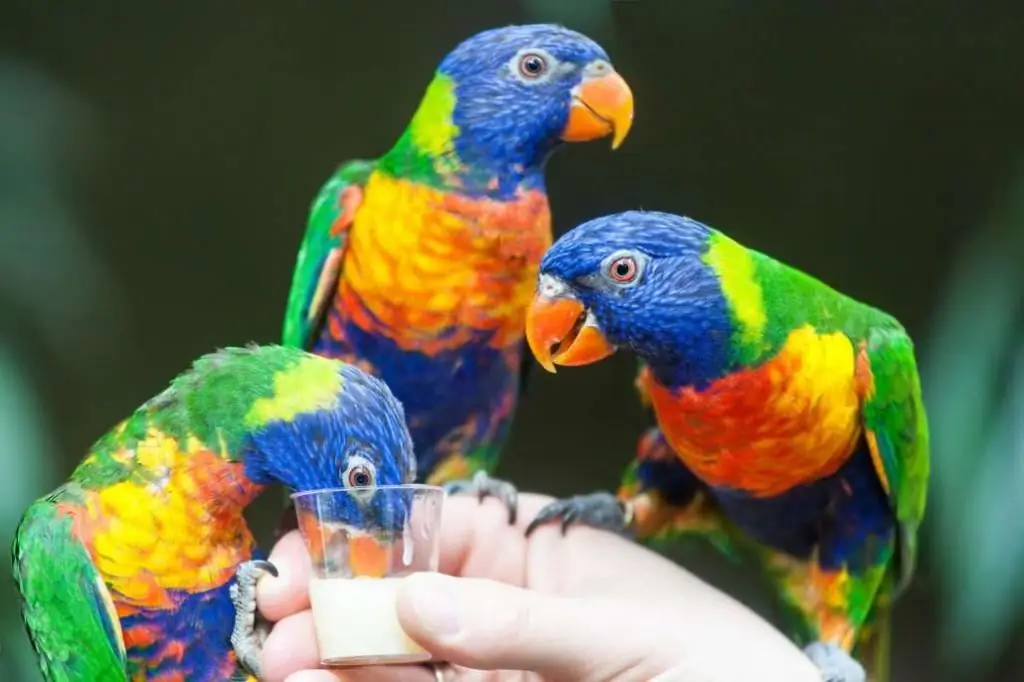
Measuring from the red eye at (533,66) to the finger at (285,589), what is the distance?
75cm

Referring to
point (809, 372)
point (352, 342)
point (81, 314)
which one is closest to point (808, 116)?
point (809, 372)

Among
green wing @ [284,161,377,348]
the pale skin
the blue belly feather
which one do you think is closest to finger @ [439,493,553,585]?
the pale skin

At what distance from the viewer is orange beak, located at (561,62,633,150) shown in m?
1.37

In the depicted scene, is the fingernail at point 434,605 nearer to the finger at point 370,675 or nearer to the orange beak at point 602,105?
the finger at point 370,675

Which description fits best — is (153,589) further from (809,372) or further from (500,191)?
(809,372)

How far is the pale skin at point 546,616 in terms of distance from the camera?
0.96m

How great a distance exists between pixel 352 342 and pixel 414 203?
23cm

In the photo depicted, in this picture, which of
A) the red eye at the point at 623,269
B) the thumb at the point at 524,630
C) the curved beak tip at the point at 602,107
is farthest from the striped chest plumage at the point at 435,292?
the thumb at the point at 524,630

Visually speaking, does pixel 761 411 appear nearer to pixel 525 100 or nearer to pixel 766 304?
pixel 766 304

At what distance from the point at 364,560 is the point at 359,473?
0.11 metres

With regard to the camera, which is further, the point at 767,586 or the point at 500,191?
the point at 767,586

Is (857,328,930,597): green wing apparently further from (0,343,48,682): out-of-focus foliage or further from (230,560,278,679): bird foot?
(0,343,48,682): out-of-focus foliage

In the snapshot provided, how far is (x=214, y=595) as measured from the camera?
3.61 feet

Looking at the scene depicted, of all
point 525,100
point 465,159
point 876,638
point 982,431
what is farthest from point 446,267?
point 982,431
